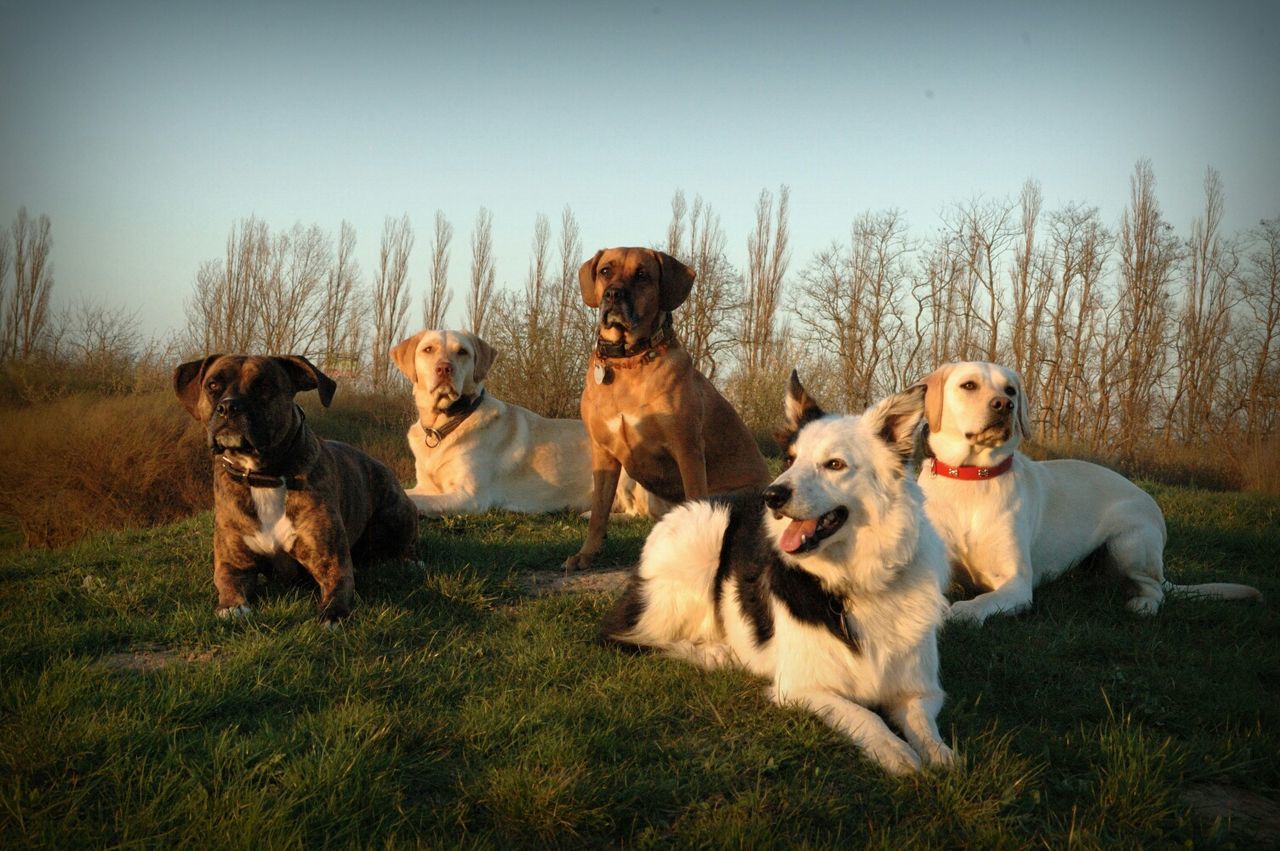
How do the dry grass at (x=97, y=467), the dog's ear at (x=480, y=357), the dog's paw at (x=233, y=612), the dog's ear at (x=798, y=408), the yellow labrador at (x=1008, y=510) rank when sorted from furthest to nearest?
the dry grass at (x=97, y=467), the dog's ear at (x=480, y=357), the yellow labrador at (x=1008, y=510), the dog's paw at (x=233, y=612), the dog's ear at (x=798, y=408)

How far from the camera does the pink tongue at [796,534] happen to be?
3291 mm

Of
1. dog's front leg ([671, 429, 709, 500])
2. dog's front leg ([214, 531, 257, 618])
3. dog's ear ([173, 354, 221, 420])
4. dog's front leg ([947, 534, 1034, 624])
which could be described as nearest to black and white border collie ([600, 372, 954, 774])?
dog's front leg ([947, 534, 1034, 624])

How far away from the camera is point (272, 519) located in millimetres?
4578

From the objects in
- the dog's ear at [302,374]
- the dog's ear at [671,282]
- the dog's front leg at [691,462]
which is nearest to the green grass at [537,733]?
the dog's ear at [302,374]

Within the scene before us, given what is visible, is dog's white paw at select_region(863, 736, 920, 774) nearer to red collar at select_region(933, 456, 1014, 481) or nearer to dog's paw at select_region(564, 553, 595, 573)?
red collar at select_region(933, 456, 1014, 481)

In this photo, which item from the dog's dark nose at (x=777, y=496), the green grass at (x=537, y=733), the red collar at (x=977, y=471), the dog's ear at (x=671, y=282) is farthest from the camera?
the dog's ear at (x=671, y=282)

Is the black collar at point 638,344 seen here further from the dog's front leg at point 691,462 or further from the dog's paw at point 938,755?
the dog's paw at point 938,755

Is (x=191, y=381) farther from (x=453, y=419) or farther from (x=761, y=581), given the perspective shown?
(x=453, y=419)

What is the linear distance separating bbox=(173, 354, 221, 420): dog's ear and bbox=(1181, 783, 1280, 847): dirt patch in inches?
193

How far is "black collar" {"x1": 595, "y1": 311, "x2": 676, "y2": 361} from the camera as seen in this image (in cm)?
641

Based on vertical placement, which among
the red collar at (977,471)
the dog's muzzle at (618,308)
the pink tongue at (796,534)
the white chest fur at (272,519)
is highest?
the dog's muzzle at (618,308)

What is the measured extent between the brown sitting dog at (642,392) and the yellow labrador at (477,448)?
1.51 m

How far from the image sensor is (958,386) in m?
5.15

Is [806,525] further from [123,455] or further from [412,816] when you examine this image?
[123,455]
